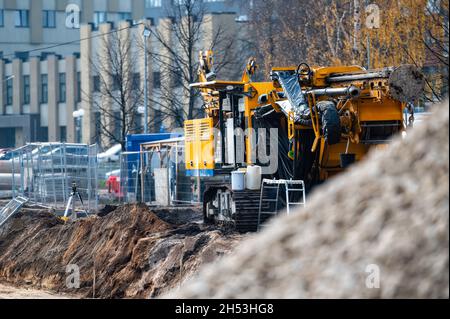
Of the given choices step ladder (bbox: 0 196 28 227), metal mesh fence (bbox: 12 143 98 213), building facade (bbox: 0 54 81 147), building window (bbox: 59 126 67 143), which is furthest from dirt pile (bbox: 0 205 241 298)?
building window (bbox: 59 126 67 143)

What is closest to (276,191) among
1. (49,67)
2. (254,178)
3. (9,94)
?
(254,178)

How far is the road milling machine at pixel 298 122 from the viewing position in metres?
17.3

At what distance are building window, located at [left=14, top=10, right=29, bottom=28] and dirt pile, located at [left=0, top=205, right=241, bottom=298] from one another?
49336 mm

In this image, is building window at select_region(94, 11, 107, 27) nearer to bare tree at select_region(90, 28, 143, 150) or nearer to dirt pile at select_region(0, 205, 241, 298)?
bare tree at select_region(90, 28, 143, 150)

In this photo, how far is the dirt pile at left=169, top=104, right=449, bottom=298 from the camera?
5121mm

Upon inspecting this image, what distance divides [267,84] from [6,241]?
741 cm

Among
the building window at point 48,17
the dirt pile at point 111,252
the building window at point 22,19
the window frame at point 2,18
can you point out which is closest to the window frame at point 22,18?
the building window at point 22,19

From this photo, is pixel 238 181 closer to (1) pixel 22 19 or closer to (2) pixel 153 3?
(1) pixel 22 19

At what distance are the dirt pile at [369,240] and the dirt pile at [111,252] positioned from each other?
9.83m

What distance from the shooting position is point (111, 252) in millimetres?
18797

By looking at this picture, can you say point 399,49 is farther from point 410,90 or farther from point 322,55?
point 410,90

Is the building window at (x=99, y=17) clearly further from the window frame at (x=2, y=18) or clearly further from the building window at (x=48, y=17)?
the window frame at (x=2, y=18)

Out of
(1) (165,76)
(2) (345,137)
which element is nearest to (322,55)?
(1) (165,76)
